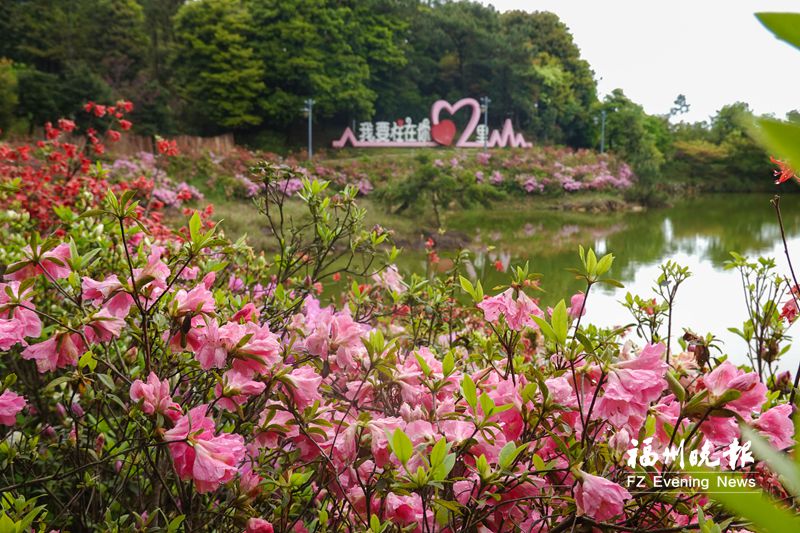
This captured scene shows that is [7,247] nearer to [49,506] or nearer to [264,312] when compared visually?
[49,506]

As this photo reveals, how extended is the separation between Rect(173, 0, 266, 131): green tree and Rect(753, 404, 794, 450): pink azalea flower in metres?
16.0

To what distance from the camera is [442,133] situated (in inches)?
676

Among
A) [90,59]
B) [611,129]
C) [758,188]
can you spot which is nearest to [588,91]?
[611,129]

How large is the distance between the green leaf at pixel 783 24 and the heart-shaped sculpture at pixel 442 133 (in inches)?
680

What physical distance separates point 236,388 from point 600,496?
362mm

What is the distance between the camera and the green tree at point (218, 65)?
1546 cm

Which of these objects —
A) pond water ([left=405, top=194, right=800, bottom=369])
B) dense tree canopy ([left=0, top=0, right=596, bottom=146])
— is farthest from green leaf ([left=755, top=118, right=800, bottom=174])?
dense tree canopy ([left=0, top=0, right=596, bottom=146])

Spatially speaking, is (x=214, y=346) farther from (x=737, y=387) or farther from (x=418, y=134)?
(x=418, y=134)

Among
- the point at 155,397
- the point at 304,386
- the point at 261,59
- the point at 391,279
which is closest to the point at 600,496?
the point at 304,386

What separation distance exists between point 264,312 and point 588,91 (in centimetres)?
2398

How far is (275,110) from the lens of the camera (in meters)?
15.8

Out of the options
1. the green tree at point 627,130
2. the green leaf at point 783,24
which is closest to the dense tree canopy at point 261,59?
the green tree at point 627,130

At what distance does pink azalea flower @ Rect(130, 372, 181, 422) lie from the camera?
0.59 meters

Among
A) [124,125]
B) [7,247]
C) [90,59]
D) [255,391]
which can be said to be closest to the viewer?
[255,391]
